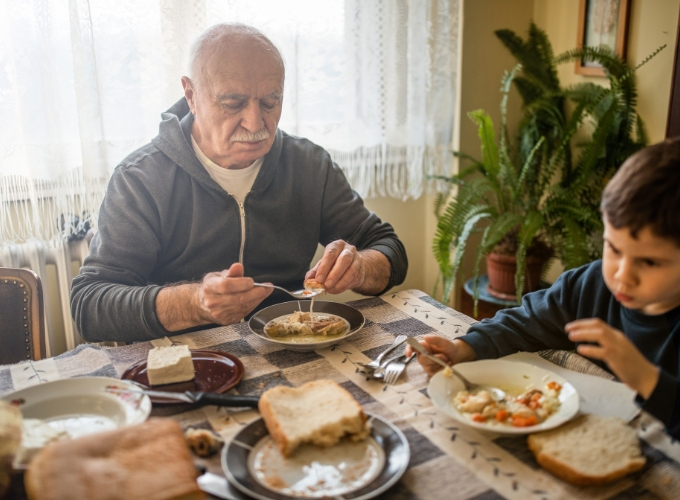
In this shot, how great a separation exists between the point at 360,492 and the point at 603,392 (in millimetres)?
543

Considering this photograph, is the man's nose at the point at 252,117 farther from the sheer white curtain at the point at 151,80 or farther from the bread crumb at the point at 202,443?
the bread crumb at the point at 202,443

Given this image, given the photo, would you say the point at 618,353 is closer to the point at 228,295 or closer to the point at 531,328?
the point at 531,328

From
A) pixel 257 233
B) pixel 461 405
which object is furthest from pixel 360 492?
pixel 257 233

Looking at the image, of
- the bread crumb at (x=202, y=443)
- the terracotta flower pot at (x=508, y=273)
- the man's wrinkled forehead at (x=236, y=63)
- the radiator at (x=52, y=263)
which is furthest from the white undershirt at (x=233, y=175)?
the terracotta flower pot at (x=508, y=273)

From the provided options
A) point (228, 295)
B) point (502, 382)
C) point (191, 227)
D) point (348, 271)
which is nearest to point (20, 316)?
point (191, 227)

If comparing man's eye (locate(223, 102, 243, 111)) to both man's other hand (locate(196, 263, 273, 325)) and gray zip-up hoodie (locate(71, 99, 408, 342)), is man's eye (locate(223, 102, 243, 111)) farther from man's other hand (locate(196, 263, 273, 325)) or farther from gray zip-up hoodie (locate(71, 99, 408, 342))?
man's other hand (locate(196, 263, 273, 325))

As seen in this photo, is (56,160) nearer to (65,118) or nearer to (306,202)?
(65,118)

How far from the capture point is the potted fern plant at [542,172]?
2600mm

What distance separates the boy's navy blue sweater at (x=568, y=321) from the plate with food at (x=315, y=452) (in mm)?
374

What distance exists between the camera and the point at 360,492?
833 millimetres

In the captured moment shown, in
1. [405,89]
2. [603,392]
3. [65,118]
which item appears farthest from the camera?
[405,89]

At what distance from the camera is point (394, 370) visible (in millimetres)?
1192

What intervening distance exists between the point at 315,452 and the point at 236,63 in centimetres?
116

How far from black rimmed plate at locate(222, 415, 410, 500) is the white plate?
0.12 meters
